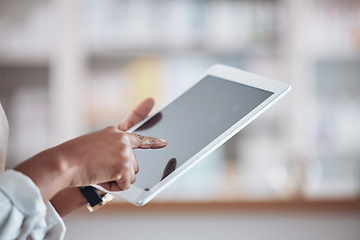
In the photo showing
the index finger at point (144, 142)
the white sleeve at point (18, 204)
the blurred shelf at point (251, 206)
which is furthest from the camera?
the blurred shelf at point (251, 206)

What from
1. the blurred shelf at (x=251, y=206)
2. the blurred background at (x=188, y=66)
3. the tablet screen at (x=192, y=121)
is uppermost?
the tablet screen at (x=192, y=121)

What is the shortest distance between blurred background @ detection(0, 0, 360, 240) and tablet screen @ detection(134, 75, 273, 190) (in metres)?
1.70

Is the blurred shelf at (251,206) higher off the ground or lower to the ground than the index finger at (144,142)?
lower

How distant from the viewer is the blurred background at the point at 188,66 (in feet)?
8.63

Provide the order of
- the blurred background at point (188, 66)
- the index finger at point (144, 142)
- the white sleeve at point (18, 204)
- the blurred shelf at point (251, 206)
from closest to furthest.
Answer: the white sleeve at point (18, 204) < the index finger at point (144, 142) < the blurred shelf at point (251, 206) < the blurred background at point (188, 66)

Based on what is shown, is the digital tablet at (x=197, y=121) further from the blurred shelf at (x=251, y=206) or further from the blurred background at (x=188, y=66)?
the blurred background at (x=188, y=66)

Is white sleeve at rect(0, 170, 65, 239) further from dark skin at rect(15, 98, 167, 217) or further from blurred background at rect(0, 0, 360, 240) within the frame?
blurred background at rect(0, 0, 360, 240)

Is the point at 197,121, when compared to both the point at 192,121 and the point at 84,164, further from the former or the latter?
the point at 84,164

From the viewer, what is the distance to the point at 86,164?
23.2 inches

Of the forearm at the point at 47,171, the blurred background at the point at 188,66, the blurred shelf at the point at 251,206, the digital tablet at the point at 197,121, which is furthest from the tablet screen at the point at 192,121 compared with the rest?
the blurred background at the point at 188,66

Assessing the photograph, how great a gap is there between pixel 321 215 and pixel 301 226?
10 centimetres

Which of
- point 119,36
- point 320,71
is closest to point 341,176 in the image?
point 320,71

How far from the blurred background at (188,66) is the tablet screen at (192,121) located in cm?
170

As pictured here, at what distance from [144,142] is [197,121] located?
5.2 inches
